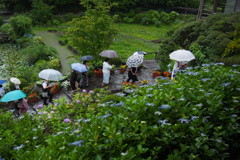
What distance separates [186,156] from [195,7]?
35.6m

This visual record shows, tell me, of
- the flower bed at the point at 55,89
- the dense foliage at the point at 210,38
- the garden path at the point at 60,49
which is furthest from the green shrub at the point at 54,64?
the dense foliage at the point at 210,38

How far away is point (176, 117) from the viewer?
333cm

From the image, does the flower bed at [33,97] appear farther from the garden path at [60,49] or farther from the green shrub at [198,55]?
the green shrub at [198,55]

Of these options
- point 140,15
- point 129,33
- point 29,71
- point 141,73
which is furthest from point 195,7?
point 29,71

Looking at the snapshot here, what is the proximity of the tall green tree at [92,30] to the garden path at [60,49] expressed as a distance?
5.55 feet

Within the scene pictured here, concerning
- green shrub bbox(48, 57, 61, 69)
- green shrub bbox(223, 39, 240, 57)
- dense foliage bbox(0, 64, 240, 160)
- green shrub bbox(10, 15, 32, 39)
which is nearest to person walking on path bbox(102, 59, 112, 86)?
green shrub bbox(48, 57, 61, 69)

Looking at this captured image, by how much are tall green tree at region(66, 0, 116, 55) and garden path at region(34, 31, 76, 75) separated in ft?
5.55

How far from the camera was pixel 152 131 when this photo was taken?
2838mm

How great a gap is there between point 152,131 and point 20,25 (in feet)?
58.4

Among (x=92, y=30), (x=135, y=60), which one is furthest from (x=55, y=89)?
(x=135, y=60)

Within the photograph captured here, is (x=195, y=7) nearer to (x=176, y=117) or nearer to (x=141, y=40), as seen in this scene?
(x=141, y=40)

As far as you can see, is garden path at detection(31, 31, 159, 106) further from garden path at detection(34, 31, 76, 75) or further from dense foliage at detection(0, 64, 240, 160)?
dense foliage at detection(0, 64, 240, 160)

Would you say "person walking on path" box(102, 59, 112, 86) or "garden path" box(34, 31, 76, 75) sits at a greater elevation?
"person walking on path" box(102, 59, 112, 86)

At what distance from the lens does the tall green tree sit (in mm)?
10859
